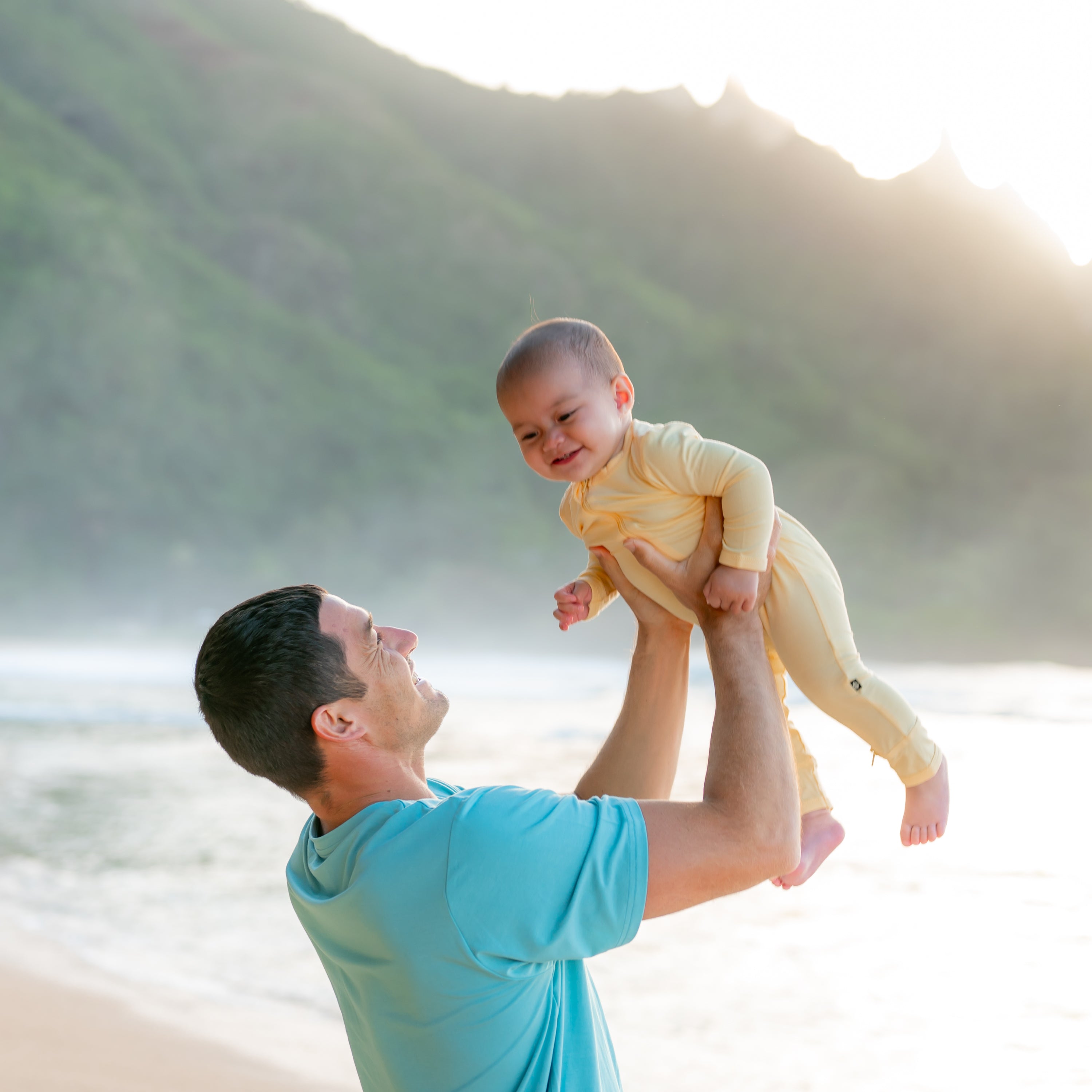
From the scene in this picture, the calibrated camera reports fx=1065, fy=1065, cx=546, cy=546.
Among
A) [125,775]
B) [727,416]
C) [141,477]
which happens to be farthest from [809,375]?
[125,775]

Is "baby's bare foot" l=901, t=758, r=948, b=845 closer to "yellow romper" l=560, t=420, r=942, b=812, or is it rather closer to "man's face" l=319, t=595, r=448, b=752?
"yellow romper" l=560, t=420, r=942, b=812

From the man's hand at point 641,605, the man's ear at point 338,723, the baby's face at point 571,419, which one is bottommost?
the man's ear at point 338,723

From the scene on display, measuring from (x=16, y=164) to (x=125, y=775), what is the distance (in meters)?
22.9

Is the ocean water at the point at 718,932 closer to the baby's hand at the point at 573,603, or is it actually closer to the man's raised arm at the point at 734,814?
the baby's hand at the point at 573,603

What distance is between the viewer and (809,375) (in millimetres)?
23766

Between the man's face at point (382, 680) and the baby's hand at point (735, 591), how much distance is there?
324 mm

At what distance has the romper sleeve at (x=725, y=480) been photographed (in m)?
1.20

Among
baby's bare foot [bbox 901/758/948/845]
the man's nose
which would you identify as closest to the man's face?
the man's nose

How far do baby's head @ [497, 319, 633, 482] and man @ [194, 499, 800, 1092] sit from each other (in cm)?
31

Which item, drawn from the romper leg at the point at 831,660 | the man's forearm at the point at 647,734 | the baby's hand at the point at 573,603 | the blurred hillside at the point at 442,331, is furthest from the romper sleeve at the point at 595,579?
the blurred hillside at the point at 442,331

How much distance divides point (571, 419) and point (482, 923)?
25.7 inches

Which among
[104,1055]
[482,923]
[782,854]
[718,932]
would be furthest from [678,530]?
[718,932]

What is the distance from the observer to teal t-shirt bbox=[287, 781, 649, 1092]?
0.90m

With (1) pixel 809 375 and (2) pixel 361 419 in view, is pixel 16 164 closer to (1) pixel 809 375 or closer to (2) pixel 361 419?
(2) pixel 361 419
